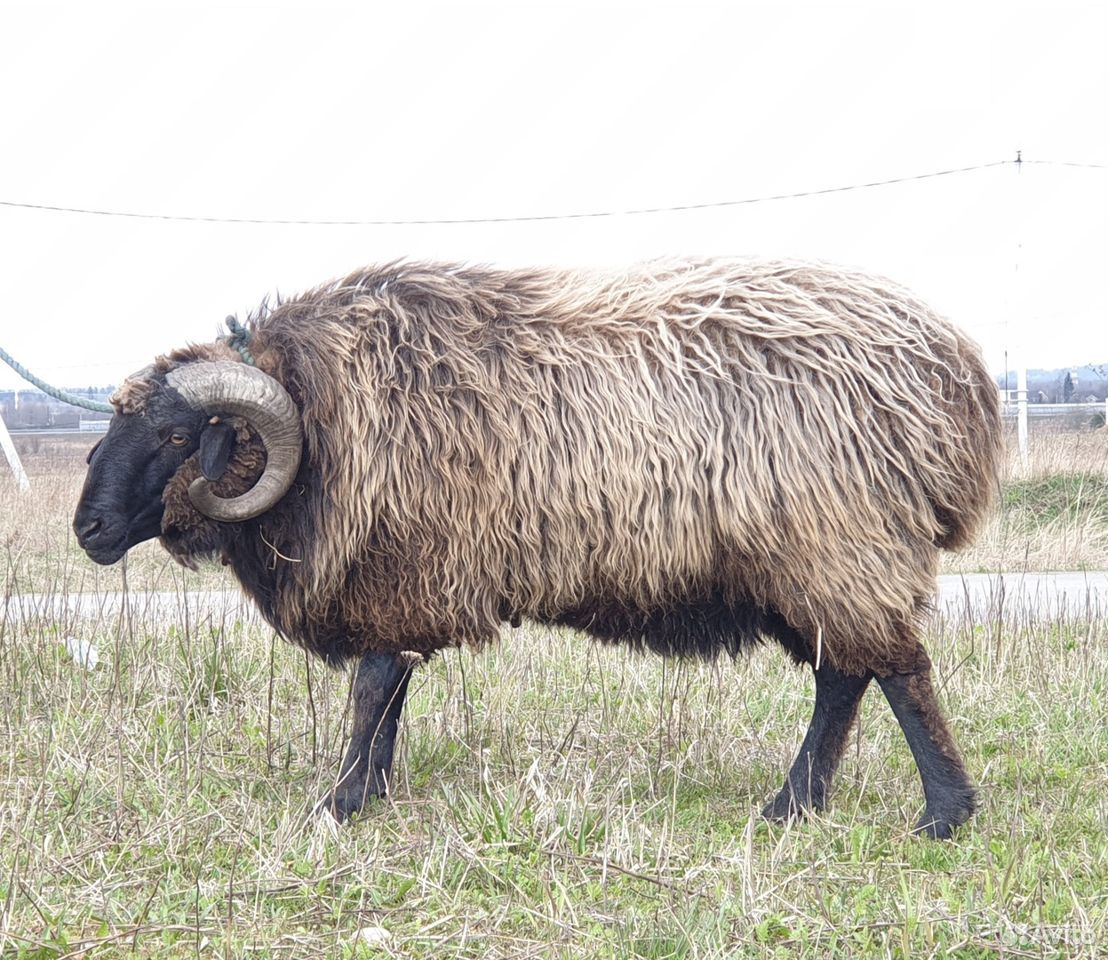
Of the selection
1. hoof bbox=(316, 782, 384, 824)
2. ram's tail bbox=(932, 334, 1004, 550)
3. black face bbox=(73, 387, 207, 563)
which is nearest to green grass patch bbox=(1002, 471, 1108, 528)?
ram's tail bbox=(932, 334, 1004, 550)

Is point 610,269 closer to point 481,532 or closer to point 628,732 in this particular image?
point 481,532

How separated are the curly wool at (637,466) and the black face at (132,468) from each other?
41cm

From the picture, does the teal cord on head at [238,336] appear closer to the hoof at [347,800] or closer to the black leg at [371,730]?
the black leg at [371,730]

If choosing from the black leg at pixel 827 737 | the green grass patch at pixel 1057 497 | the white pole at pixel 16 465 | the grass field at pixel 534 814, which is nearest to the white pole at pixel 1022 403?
the green grass patch at pixel 1057 497

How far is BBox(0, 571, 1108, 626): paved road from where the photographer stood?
6.97 m

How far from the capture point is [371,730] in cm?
497

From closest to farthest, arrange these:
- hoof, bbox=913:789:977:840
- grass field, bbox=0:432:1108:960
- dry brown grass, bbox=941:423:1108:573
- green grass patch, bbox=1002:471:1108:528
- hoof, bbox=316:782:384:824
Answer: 1. grass field, bbox=0:432:1108:960
2. hoof, bbox=913:789:977:840
3. hoof, bbox=316:782:384:824
4. dry brown grass, bbox=941:423:1108:573
5. green grass patch, bbox=1002:471:1108:528

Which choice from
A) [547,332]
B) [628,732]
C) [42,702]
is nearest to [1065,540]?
[628,732]

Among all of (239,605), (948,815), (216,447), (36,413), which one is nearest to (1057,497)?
(239,605)

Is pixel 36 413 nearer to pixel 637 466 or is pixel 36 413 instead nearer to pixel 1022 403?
pixel 1022 403

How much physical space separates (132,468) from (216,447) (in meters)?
0.35

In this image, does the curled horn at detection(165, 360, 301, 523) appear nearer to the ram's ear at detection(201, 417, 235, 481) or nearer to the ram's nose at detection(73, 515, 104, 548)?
the ram's ear at detection(201, 417, 235, 481)

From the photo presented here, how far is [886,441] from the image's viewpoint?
4.82m

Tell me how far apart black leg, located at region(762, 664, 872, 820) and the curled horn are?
2236mm
